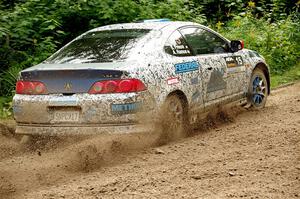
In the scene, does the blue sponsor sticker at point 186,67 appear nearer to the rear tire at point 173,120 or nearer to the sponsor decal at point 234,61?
the rear tire at point 173,120

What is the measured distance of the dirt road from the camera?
4.82 metres

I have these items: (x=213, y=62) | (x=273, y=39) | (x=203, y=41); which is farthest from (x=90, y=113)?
(x=273, y=39)

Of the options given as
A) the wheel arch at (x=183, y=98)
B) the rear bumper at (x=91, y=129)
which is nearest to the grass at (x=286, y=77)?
the wheel arch at (x=183, y=98)

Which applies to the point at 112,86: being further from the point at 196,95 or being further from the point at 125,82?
the point at 196,95

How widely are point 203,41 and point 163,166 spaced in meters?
2.79

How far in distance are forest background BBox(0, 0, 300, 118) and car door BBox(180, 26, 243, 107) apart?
130 inches

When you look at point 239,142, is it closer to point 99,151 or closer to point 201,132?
point 201,132

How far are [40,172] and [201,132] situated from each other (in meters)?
2.54

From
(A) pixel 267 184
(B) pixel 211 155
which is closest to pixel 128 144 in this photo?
(B) pixel 211 155

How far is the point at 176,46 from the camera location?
23.7 ft

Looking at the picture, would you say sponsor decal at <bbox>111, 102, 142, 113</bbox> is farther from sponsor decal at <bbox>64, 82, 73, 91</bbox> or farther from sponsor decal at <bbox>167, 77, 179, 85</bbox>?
sponsor decal at <bbox>167, 77, 179, 85</bbox>

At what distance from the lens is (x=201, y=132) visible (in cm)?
739

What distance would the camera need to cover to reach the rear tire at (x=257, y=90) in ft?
28.6

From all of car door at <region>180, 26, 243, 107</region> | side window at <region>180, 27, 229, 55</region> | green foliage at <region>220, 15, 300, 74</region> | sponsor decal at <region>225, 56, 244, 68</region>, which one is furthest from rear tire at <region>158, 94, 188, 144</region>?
green foliage at <region>220, 15, 300, 74</region>
